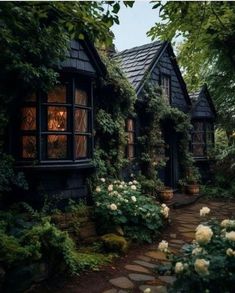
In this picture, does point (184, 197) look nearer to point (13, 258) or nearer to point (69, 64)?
point (69, 64)

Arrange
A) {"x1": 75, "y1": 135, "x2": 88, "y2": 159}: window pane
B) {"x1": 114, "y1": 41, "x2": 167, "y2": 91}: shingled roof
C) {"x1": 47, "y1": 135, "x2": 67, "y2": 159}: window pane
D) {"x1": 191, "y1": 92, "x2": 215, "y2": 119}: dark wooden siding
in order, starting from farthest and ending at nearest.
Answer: {"x1": 191, "y1": 92, "x2": 215, "y2": 119}: dark wooden siding
{"x1": 114, "y1": 41, "x2": 167, "y2": 91}: shingled roof
{"x1": 75, "y1": 135, "x2": 88, "y2": 159}: window pane
{"x1": 47, "y1": 135, "x2": 67, "y2": 159}: window pane

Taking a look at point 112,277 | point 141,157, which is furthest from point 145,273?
point 141,157

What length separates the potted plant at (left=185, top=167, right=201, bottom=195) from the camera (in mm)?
13078

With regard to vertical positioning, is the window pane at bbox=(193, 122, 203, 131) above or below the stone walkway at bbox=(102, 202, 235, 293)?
above

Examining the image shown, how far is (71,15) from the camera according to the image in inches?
156

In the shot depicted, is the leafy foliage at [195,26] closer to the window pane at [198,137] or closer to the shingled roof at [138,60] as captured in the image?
the shingled roof at [138,60]

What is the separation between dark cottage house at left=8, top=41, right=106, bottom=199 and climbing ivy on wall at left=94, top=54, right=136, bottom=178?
808 mm

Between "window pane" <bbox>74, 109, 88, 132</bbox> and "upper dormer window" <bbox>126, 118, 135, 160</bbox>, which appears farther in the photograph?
"upper dormer window" <bbox>126, 118, 135, 160</bbox>

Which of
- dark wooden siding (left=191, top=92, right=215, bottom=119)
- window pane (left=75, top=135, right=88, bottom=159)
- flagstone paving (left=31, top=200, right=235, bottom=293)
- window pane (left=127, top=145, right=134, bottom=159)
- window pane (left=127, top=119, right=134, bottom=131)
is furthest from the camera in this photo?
dark wooden siding (left=191, top=92, right=215, bottom=119)

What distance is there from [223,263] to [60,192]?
15.2 ft

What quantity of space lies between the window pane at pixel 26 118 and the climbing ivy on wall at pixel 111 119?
A: 6.80 ft

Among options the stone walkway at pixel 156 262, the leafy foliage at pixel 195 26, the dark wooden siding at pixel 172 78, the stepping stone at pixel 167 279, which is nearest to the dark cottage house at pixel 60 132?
the leafy foliage at pixel 195 26

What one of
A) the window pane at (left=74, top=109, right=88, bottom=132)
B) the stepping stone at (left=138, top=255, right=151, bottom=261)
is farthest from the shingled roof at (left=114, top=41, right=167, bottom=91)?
the stepping stone at (left=138, top=255, right=151, bottom=261)

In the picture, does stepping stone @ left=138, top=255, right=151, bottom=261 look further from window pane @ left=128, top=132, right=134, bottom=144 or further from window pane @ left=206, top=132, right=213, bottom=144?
window pane @ left=206, top=132, right=213, bottom=144
